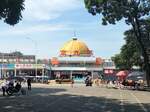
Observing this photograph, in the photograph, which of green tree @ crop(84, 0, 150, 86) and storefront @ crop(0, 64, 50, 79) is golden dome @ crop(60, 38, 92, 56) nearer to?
storefront @ crop(0, 64, 50, 79)

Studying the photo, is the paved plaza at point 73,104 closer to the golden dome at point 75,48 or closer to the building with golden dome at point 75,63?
the building with golden dome at point 75,63

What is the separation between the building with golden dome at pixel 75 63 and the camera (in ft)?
493

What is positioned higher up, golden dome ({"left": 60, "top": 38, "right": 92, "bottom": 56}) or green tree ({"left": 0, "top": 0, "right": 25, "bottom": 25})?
golden dome ({"left": 60, "top": 38, "right": 92, "bottom": 56})

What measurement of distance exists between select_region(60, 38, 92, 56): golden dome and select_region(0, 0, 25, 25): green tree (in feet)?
426

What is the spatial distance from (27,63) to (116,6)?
3068 inches

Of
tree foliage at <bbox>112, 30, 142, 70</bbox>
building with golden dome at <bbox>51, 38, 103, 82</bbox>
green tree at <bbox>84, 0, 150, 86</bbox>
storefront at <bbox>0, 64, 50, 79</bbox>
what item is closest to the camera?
green tree at <bbox>84, 0, 150, 86</bbox>

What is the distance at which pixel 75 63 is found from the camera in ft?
511

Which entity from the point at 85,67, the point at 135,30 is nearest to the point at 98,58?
the point at 85,67

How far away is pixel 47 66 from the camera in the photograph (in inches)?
5728

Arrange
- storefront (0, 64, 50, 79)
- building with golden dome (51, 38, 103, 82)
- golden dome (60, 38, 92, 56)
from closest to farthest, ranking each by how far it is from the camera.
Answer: storefront (0, 64, 50, 79)
building with golden dome (51, 38, 103, 82)
golden dome (60, 38, 92, 56)

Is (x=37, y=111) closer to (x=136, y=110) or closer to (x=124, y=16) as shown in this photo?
(x=136, y=110)

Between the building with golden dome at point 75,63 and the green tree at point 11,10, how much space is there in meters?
112

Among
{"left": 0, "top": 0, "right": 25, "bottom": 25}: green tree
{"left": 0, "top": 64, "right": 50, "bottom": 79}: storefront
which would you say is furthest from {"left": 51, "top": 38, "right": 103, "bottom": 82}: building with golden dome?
{"left": 0, "top": 0, "right": 25, "bottom": 25}: green tree

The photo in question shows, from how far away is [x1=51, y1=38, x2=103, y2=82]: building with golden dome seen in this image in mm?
150375
